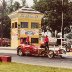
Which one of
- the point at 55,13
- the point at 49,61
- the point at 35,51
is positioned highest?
the point at 55,13

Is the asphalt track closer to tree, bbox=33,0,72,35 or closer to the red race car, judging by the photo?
the red race car

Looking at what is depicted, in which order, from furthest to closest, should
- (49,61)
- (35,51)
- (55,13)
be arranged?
(55,13) < (35,51) < (49,61)

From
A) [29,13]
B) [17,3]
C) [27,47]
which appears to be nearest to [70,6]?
[29,13]

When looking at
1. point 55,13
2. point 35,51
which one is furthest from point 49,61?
point 55,13

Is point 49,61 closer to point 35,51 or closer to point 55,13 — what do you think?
point 35,51

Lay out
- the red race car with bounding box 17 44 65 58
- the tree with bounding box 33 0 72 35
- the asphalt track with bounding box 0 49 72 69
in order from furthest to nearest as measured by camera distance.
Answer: the tree with bounding box 33 0 72 35, the red race car with bounding box 17 44 65 58, the asphalt track with bounding box 0 49 72 69

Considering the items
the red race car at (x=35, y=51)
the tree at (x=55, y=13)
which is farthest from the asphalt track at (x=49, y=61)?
the tree at (x=55, y=13)

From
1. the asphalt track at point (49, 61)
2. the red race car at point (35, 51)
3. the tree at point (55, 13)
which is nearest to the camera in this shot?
the asphalt track at point (49, 61)

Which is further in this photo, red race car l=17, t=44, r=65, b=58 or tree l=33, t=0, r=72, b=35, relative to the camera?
tree l=33, t=0, r=72, b=35

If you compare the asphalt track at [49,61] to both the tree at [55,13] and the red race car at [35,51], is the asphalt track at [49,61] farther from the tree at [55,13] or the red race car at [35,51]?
the tree at [55,13]

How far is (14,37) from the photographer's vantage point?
50.0 m

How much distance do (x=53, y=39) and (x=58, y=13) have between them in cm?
502

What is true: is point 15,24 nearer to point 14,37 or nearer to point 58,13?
point 14,37

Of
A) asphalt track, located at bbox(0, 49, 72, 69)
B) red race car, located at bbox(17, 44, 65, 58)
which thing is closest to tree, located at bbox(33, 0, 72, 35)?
red race car, located at bbox(17, 44, 65, 58)
